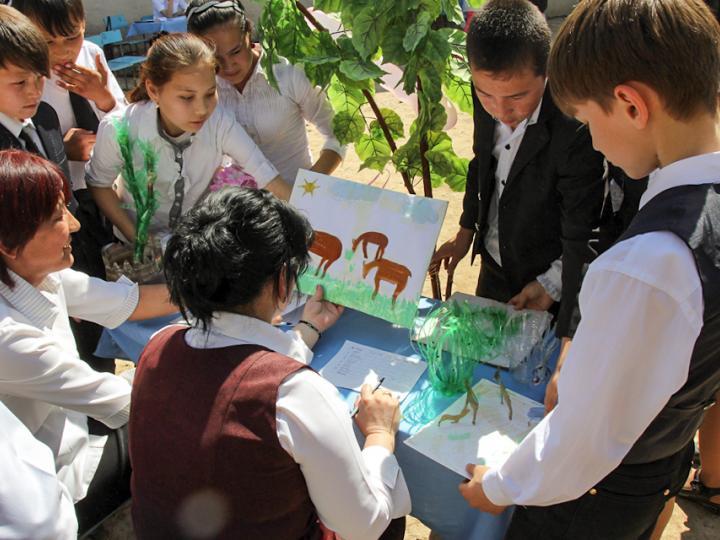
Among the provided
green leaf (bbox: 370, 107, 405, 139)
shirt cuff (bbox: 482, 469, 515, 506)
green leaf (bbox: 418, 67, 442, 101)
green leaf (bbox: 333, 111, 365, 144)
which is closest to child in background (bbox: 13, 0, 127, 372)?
green leaf (bbox: 333, 111, 365, 144)

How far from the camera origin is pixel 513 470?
1.20 meters

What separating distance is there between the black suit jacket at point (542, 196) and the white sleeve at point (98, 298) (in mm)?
1247

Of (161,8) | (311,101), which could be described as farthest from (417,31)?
(161,8)

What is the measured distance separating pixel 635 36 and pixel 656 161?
0.22m

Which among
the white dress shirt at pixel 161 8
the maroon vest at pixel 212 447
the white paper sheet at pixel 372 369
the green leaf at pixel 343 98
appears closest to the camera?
the maroon vest at pixel 212 447

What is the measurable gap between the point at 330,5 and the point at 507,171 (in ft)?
2.71

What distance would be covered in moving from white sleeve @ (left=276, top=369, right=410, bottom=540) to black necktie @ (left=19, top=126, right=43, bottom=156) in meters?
1.70

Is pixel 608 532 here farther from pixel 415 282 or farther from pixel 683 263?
pixel 415 282

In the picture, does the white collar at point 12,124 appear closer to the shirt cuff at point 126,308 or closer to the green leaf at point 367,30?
the shirt cuff at point 126,308

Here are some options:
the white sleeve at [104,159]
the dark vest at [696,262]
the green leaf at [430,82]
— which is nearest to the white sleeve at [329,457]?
the dark vest at [696,262]

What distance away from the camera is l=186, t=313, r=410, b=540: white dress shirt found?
117cm

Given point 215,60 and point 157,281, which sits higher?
point 215,60

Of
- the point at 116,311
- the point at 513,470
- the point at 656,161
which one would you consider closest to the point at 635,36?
the point at 656,161

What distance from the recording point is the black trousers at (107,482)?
1887mm
